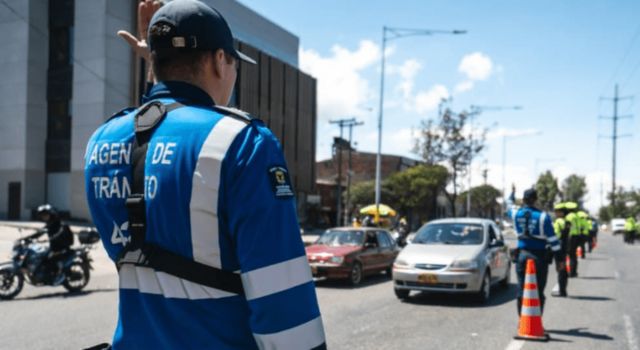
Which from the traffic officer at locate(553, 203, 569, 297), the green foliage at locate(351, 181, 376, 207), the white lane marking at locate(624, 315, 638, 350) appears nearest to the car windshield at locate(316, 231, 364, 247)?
the traffic officer at locate(553, 203, 569, 297)

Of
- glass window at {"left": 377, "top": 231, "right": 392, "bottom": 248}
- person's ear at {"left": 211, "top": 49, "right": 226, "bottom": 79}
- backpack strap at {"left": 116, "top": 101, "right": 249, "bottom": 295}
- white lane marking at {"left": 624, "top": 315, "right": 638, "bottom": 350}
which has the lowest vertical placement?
white lane marking at {"left": 624, "top": 315, "right": 638, "bottom": 350}

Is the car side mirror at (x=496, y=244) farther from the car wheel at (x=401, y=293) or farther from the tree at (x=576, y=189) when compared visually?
the tree at (x=576, y=189)

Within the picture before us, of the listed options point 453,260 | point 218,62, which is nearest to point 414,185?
point 453,260

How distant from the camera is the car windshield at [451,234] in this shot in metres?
12.1

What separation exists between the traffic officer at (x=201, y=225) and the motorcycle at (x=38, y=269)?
10387mm

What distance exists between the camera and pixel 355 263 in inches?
547

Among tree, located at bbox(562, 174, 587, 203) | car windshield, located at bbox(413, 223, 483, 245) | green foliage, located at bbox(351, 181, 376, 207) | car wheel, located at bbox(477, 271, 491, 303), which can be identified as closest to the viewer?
car wheel, located at bbox(477, 271, 491, 303)

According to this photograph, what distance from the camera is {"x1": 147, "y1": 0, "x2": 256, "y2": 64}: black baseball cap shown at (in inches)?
68.1

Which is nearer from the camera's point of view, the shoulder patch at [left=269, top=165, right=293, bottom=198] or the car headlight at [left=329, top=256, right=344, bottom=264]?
the shoulder patch at [left=269, top=165, right=293, bottom=198]

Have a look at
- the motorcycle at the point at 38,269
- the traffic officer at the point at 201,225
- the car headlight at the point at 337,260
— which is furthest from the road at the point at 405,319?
Answer: the traffic officer at the point at 201,225

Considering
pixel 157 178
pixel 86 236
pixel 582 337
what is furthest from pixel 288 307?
pixel 86 236

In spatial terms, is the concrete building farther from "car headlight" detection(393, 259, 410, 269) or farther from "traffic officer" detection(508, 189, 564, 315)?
"traffic officer" detection(508, 189, 564, 315)

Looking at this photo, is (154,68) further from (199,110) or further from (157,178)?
(157,178)

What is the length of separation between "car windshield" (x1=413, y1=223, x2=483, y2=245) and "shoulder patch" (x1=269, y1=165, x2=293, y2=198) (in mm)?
10864
